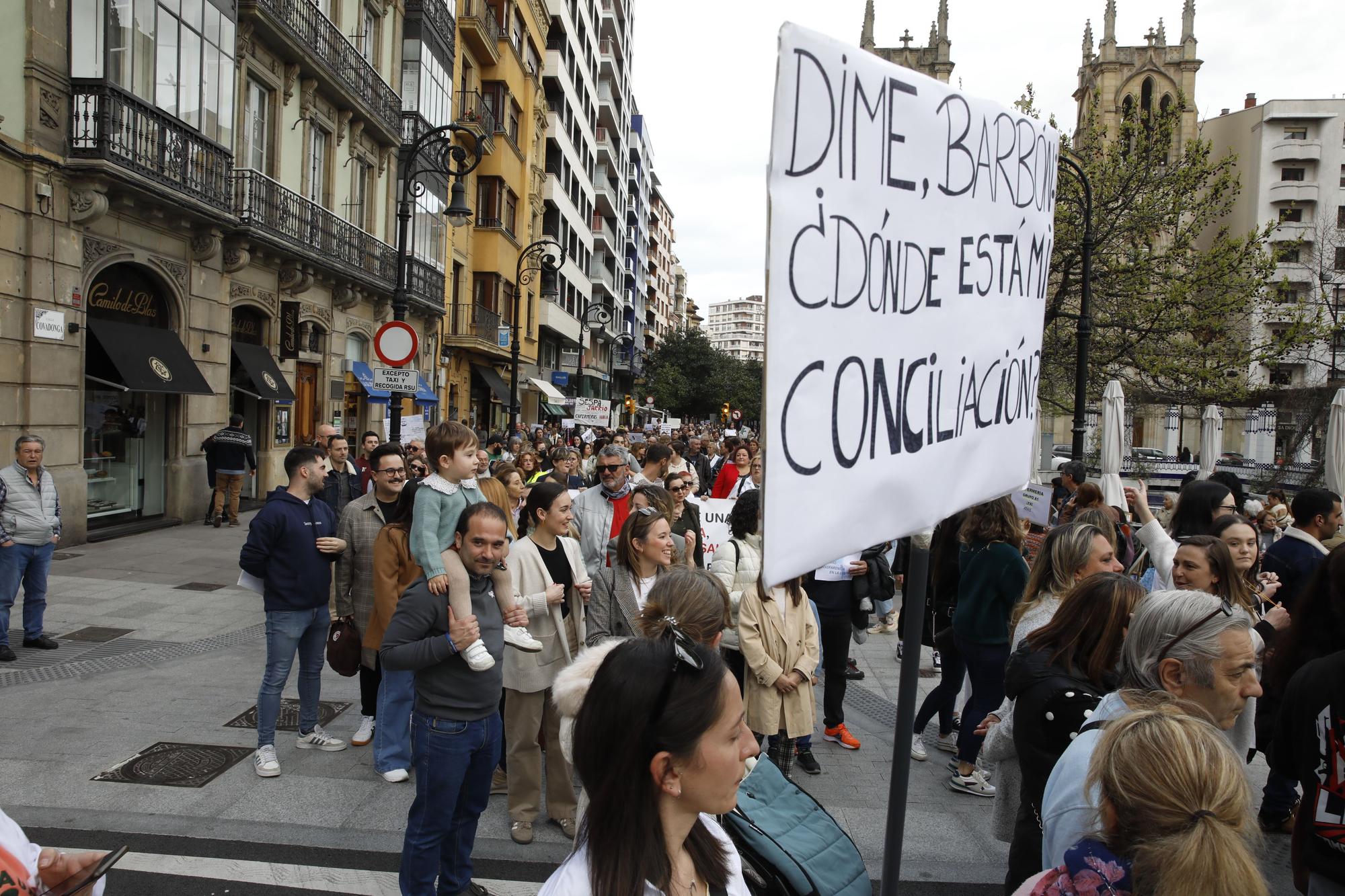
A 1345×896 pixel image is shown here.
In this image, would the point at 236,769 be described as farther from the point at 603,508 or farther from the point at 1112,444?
the point at 1112,444

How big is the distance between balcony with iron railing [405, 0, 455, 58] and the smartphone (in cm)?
2661

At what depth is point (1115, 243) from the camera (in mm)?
21453

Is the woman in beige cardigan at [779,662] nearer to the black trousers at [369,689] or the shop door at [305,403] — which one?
the black trousers at [369,689]

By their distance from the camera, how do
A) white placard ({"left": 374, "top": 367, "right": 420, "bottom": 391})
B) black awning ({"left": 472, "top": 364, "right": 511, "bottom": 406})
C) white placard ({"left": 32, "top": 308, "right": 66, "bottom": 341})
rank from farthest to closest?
black awning ({"left": 472, "top": 364, "right": 511, "bottom": 406}) < white placard ({"left": 32, "top": 308, "right": 66, "bottom": 341}) < white placard ({"left": 374, "top": 367, "right": 420, "bottom": 391})

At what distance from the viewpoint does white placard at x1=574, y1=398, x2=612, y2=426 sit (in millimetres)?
20750

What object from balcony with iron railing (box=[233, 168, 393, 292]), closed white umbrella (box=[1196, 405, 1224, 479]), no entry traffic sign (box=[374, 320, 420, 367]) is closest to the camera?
no entry traffic sign (box=[374, 320, 420, 367])

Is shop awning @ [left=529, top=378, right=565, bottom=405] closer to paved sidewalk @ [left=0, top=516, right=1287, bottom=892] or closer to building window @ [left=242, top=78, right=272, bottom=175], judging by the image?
building window @ [left=242, top=78, right=272, bottom=175]

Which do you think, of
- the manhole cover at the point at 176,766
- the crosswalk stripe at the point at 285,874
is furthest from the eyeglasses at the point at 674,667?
the manhole cover at the point at 176,766

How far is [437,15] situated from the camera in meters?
25.8

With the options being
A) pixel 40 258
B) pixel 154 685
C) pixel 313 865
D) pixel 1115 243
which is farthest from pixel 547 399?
pixel 313 865

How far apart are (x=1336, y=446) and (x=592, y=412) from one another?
48.0ft

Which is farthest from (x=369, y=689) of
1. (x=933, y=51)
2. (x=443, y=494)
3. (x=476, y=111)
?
(x=933, y=51)

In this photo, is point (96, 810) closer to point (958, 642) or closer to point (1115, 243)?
point (958, 642)

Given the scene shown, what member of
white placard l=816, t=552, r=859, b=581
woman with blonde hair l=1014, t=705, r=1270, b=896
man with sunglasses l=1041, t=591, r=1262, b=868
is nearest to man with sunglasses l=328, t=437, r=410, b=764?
white placard l=816, t=552, r=859, b=581
